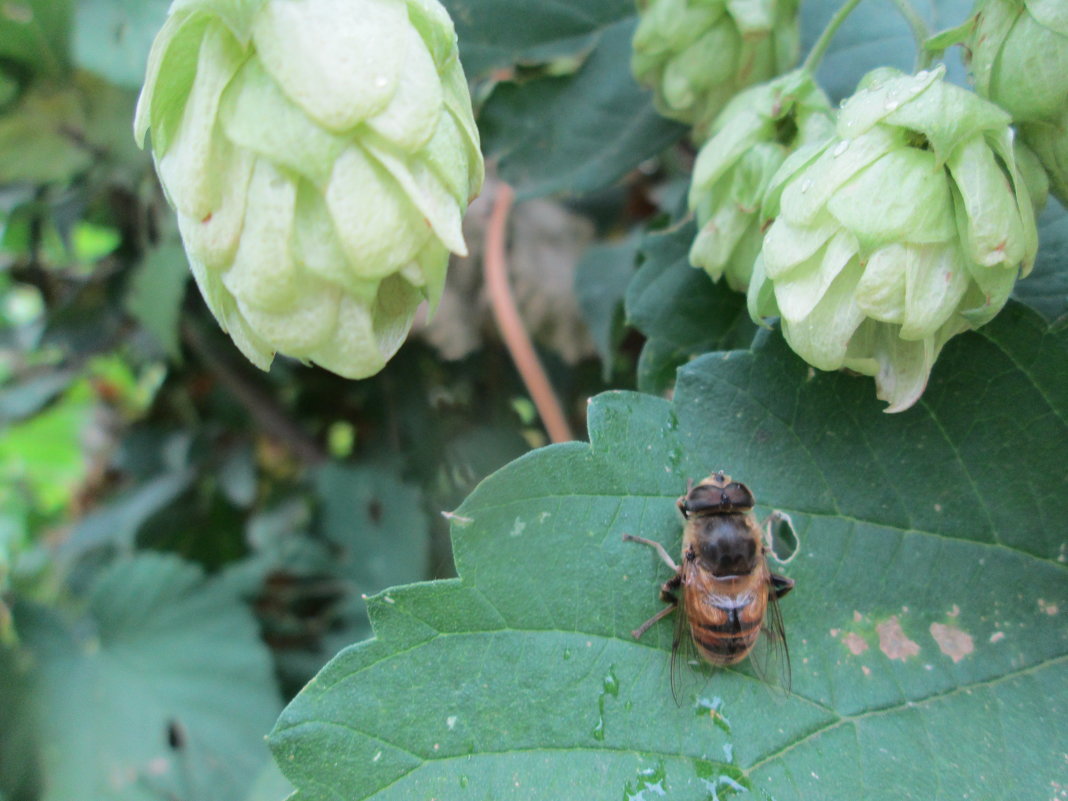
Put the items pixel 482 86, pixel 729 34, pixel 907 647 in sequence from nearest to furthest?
pixel 907 647 < pixel 729 34 < pixel 482 86

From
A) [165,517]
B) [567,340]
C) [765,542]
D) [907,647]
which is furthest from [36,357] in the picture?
[907,647]

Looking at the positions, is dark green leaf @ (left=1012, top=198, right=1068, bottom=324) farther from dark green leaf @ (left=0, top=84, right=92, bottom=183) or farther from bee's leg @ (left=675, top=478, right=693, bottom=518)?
dark green leaf @ (left=0, top=84, right=92, bottom=183)

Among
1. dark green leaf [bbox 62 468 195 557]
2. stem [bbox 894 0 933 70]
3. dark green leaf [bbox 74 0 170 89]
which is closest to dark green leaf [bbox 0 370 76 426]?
dark green leaf [bbox 62 468 195 557]

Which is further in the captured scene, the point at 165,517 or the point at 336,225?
the point at 165,517

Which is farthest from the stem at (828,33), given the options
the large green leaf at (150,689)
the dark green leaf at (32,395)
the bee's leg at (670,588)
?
the dark green leaf at (32,395)

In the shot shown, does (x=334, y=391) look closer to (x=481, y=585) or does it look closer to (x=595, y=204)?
(x=595, y=204)

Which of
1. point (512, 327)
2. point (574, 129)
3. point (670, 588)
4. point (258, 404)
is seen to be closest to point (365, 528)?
point (258, 404)

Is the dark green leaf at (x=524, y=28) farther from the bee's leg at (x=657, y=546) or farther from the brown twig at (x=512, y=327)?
the bee's leg at (x=657, y=546)
